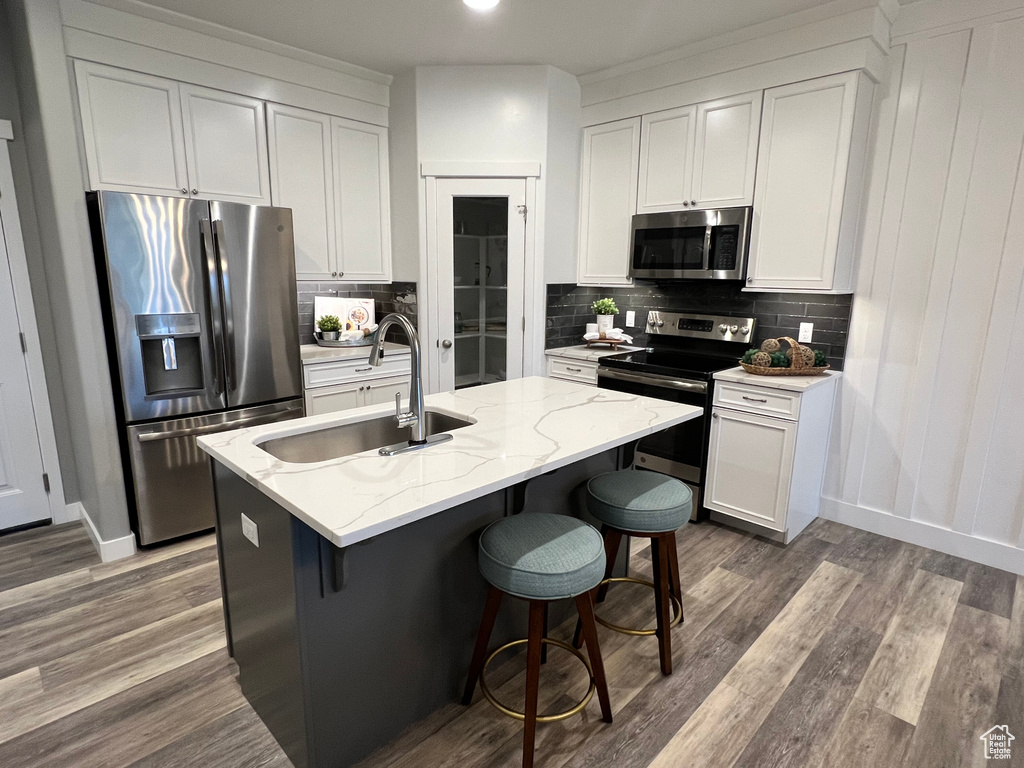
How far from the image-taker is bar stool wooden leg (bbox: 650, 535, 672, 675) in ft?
6.48

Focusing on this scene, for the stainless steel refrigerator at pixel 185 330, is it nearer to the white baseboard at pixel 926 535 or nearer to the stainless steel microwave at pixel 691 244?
the stainless steel microwave at pixel 691 244

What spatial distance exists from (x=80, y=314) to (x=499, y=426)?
215 cm

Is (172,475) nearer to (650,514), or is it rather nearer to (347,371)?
(347,371)

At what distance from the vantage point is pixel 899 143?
2.85 meters

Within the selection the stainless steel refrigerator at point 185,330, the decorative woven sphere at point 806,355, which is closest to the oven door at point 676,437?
the decorative woven sphere at point 806,355

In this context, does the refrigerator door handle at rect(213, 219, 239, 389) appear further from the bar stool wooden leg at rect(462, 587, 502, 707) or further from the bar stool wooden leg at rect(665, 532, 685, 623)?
the bar stool wooden leg at rect(665, 532, 685, 623)

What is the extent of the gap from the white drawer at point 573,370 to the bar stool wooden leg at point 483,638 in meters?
2.12

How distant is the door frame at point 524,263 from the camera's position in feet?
11.7

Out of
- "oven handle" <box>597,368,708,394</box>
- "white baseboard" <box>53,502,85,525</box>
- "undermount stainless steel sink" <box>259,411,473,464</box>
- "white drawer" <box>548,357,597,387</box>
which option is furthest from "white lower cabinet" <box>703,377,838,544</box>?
"white baseboard" <box>53,502,85,525</box>

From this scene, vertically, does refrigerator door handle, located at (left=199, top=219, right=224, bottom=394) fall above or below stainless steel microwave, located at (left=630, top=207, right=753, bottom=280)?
below

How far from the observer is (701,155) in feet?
10.8

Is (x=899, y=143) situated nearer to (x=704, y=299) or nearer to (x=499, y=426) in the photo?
(x=704, y=299)

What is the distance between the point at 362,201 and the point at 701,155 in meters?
2.23

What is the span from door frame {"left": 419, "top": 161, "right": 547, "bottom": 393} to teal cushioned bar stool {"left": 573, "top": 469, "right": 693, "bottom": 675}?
183cm
